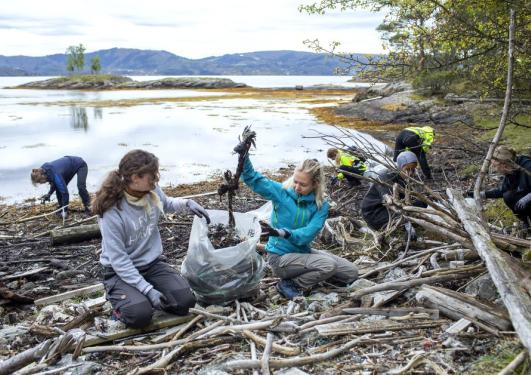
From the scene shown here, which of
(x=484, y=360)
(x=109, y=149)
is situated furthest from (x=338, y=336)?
(x=109, y=149)

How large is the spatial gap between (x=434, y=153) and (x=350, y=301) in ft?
36.5

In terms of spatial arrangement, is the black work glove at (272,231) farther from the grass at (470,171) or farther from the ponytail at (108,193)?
the grass at (470,171)

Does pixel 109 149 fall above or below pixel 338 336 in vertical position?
below

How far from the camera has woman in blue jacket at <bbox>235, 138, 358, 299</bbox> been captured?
15.4 ft

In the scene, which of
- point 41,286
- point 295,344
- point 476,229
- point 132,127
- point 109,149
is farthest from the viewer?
point 132,127

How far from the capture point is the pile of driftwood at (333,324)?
3365 mm

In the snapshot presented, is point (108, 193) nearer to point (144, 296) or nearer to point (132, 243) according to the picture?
point (132, 243)

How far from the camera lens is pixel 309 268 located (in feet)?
15.7

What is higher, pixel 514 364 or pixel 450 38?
pixel 450 38

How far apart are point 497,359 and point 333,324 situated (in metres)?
1.17

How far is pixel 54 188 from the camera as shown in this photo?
9500 millimetres

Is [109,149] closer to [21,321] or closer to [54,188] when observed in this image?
[54,188]

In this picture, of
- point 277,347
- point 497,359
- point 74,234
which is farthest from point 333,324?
point 74,234

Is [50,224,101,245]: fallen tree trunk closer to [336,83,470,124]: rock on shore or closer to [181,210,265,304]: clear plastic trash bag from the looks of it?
[181,210,265,304]: clear plastic trash bag
